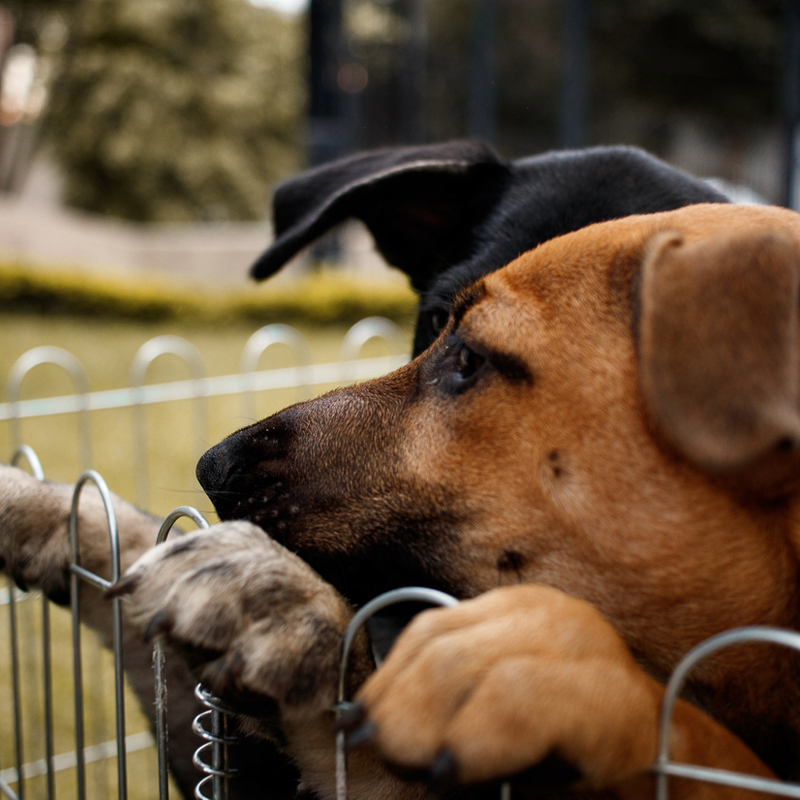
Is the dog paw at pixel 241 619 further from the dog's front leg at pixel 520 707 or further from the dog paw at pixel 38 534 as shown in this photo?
the dog paw at pixel 38 534

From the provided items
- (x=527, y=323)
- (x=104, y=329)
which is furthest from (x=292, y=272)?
(x=527, y=323)

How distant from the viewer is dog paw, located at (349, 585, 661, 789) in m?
1.09

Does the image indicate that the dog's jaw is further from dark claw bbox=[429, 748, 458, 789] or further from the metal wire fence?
dark claw bbox=[429, 748, 458, 789]

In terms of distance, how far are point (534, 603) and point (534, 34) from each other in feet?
106

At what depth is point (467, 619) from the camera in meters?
1.23

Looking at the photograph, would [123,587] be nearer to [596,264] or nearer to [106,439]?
[596,264]

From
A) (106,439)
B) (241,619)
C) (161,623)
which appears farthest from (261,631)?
(106,439)

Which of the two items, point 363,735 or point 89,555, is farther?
point 89,555

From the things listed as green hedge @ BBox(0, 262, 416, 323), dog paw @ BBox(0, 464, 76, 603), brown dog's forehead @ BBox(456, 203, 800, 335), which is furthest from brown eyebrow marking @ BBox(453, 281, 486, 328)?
green hedge @ BBox(0, 262, 416, 323)

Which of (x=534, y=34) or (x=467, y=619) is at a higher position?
(x=534, y=34)

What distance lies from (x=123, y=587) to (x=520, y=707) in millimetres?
724

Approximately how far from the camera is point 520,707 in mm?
1103

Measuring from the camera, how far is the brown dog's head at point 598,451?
1301 mm

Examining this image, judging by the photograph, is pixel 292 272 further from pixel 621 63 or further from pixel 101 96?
pixel 621 63
